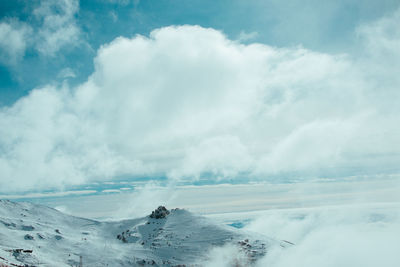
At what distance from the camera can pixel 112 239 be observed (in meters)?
76.9

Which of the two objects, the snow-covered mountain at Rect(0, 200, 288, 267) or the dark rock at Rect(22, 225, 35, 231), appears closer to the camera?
the snow-covered mountain at Rect(0, 200, 288, 267)

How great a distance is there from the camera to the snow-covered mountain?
57875mm

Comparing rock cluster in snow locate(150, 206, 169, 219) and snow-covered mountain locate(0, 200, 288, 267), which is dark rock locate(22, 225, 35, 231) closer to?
snow-covered mountain locate(0, 200, 288, 267)

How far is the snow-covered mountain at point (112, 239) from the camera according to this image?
57.9 meters

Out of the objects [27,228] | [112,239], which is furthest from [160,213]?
[27,228]

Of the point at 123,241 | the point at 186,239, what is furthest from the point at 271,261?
the point at 123,241

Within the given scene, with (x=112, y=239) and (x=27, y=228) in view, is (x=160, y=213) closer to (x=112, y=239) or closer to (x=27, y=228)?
(x=112, y=239)

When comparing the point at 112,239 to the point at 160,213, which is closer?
the point at 112,239

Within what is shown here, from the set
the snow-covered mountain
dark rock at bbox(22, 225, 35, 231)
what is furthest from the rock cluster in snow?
dark rock at bbox(22, 225, 35, 231)

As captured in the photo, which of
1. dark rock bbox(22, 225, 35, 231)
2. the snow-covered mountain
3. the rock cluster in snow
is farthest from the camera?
the rock cluster in snow

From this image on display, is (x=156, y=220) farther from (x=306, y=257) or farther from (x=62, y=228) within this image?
(x=306, y=257)

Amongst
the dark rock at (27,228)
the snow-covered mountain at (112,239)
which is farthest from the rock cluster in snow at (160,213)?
the dark rock at (27,228)

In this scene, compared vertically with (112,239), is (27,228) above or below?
above

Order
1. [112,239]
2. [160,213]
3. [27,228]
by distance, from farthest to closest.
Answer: [160,213] → [112,239] → [27,228]
